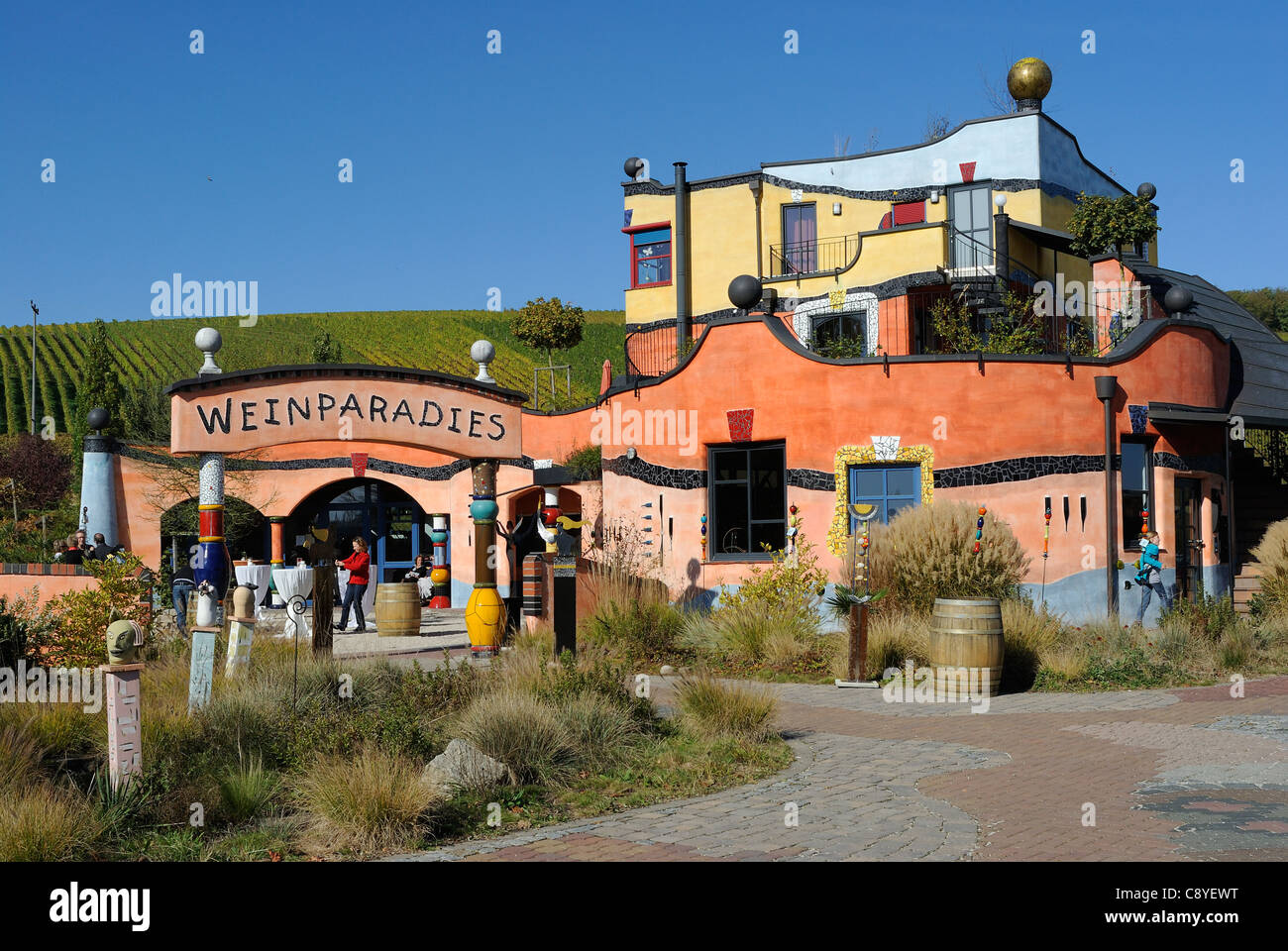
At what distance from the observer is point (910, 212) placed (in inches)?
1164

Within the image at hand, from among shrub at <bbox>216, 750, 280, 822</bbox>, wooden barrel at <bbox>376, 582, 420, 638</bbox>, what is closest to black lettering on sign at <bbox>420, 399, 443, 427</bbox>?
wooden barrel at <bbox>376, 582, 420, 638</bbox>

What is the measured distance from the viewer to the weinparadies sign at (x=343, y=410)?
12.8 metres

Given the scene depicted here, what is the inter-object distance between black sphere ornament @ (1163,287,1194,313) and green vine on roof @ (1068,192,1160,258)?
5.77 meters

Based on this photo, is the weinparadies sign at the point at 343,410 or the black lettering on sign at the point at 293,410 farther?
the black lettering on sign at the point at 293,410

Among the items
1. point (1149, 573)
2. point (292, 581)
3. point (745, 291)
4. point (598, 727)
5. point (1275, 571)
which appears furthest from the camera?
point (745, 291)

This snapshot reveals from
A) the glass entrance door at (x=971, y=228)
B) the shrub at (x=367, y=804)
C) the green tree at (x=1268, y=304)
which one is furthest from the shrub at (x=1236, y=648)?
the green tree at (x=1268, y=304)

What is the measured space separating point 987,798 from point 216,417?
901cm

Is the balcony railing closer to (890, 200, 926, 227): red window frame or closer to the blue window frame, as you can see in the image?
(890, 200, 926, 227): red window frame

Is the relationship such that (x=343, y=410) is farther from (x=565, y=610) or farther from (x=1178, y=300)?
(x=1178, y=300)

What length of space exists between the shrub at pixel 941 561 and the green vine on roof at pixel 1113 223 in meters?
12.5

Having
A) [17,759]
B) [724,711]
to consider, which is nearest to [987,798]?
[724,711]

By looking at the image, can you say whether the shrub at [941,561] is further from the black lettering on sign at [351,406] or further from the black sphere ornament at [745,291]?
the black lettering on sign at [351,406]

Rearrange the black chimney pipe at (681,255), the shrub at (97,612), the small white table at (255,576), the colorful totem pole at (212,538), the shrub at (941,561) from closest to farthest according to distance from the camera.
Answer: the shrub at (97,612) → the colorful totem pole at (212,538) → the shrub at (941,561) → the small white table at (255,576) → the black chimney pipe at (681,255)
